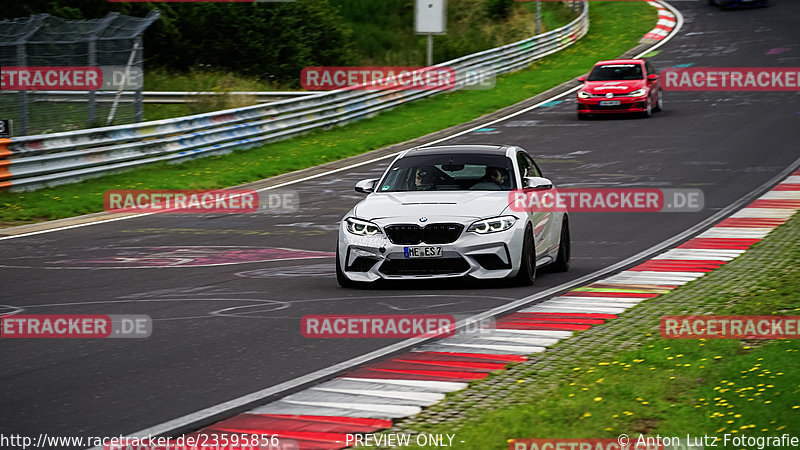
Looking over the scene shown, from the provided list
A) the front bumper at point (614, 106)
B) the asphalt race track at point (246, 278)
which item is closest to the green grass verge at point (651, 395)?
the asphalt race track at point (246, 278)

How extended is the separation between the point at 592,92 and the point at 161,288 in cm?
2277

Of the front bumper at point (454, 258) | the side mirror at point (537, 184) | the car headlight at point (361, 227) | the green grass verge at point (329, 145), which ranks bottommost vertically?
the green grass verge at point (329, 145)

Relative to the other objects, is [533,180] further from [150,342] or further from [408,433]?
[408,433]

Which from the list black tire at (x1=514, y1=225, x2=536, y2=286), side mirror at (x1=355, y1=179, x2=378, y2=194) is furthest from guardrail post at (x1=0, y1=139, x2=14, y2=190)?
black tire at (x1=514, y1=225, x2=536, y2=286)

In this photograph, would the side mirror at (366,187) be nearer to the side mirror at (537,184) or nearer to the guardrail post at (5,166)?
the side mirror at (537,184)

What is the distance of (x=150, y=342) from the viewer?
9.00 m

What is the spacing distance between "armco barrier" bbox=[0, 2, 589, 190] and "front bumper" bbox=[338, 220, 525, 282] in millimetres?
10913

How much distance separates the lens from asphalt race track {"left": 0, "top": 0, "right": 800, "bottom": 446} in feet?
24.3

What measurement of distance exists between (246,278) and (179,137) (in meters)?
13.4

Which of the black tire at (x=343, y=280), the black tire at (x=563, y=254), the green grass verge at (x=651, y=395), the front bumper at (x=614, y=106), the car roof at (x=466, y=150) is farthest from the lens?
the front bumper at (x=614, y=106)

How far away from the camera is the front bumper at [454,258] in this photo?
11625 millimetres

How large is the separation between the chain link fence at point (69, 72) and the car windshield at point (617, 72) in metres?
13.6

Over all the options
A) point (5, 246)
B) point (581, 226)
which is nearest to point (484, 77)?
point (581, 226)

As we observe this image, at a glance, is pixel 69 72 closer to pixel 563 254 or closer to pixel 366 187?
pixel 366 187
